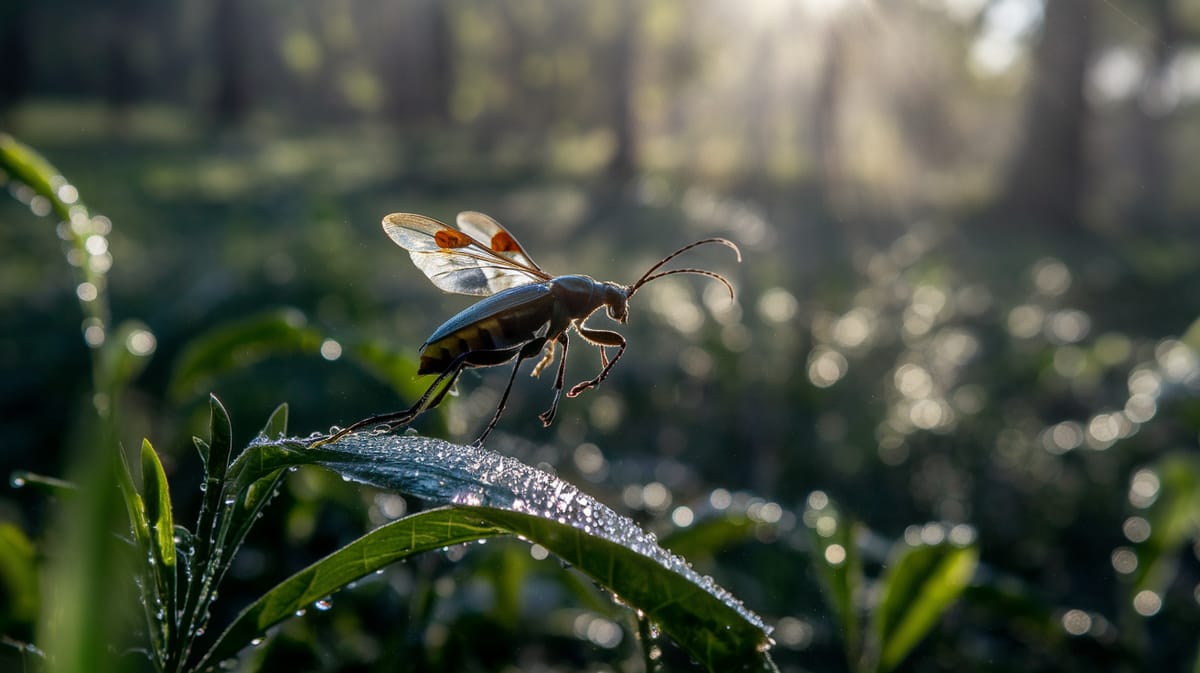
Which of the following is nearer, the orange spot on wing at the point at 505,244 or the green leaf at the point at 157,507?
the green leaf at the point at 157,507

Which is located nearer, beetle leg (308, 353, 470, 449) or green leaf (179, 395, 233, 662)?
green leaf (179, 395, 233, 662)

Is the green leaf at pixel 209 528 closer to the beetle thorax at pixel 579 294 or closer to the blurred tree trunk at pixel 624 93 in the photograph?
the beetle thorax at pixel 579 294

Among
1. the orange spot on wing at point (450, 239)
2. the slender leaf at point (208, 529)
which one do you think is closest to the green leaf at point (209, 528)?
the slender leaf at point (208, 529)

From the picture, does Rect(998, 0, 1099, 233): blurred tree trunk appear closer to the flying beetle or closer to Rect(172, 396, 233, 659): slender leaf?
the flying beetle

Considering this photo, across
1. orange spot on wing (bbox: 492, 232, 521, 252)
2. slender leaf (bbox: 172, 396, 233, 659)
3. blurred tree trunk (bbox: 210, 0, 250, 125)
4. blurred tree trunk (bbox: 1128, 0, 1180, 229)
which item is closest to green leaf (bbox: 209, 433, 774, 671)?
slender leaf (bbox: 172, 396, 233, 659)

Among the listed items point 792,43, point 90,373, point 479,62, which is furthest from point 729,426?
point 479,62

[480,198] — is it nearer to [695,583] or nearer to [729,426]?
[729,426]

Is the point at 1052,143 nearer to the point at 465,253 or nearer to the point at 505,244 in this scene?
the point at 505,244
